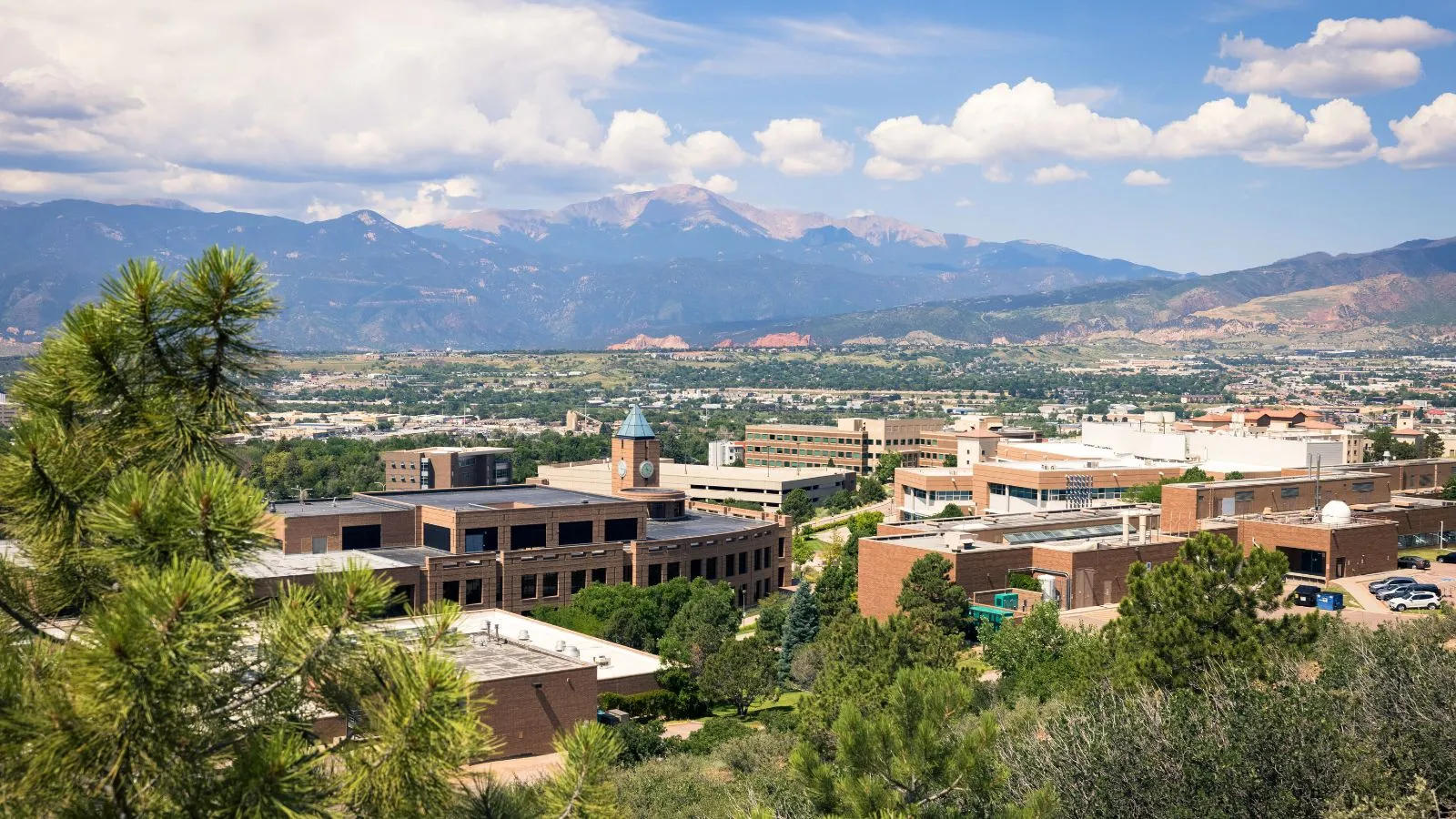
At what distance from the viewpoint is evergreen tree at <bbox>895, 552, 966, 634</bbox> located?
59531 mm

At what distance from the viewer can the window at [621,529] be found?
255ft

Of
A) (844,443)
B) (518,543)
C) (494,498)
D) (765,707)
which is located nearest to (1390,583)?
(765,707)

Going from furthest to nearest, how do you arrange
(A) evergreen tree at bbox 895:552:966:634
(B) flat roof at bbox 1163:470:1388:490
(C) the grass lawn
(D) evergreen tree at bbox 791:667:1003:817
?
1. (B) flat roof at bbox 1163:470:1388:490
2. (A) evergreen tree at bbox 895:552:966:634
3. (C) the grass lawn
4. (D) evergreen tree at bbox 791:667:1003:817

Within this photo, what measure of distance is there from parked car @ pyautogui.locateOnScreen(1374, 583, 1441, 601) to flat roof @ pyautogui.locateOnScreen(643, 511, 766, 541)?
116 feet

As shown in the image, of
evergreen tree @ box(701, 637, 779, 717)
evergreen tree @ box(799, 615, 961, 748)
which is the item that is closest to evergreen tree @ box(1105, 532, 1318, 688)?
evergreen tree @ box(799, 615, 961, 748)

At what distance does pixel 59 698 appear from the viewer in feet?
30.9

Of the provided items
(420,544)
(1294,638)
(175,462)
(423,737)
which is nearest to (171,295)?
(175,462)

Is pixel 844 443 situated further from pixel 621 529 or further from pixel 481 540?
pixel 481 540

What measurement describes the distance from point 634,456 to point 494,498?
9.05m

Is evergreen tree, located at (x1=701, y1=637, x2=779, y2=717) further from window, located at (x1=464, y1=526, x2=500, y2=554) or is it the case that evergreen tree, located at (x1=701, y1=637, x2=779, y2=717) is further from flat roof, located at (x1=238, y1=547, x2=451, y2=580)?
window, located at (x1=464, y1=526, x2=500, y2=554)

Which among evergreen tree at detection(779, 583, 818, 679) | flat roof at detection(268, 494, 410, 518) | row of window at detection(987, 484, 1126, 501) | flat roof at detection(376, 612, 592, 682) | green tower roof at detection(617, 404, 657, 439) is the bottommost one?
evergreen tree at detection(779, 583, 818, 679)

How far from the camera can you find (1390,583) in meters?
65.4

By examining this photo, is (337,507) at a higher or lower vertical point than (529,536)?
higher

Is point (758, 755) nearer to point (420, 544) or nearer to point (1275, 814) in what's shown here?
point (1275, 814)
